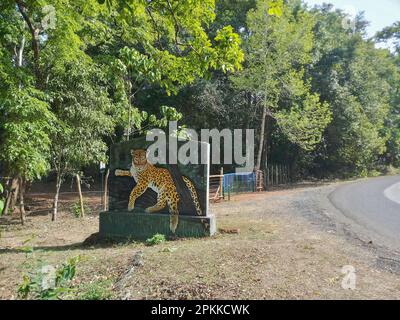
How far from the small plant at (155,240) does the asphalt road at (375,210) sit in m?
4.79

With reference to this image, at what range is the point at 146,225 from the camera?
8.93 meters

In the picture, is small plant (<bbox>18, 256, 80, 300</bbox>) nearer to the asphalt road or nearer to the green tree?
the asphalt road

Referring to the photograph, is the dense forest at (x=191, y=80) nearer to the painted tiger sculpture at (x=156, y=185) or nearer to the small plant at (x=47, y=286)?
the painted tiger sculpture at (x=156, y=185)

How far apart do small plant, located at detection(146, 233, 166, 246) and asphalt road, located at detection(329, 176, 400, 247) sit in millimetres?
4794

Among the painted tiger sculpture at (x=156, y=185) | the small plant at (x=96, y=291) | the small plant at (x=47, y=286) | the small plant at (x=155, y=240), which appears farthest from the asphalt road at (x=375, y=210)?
the small plant at (x=47, y=286)

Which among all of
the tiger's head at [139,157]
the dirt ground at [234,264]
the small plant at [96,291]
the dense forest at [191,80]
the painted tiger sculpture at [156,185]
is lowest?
the small plant at [96,291]

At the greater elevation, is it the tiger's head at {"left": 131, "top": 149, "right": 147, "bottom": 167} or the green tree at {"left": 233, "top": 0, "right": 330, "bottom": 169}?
the green tree at {"left": 233, "top": 0, "right": 330, "bottom": 169}

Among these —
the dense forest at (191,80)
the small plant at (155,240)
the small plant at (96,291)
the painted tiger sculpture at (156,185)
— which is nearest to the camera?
the small plant at (96,291)

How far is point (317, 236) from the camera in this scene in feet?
26.7

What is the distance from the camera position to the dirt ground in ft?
15.8

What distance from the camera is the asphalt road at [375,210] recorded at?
9.19 metres

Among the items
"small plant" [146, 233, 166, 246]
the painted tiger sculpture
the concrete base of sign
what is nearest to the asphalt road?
the concrete base of sign

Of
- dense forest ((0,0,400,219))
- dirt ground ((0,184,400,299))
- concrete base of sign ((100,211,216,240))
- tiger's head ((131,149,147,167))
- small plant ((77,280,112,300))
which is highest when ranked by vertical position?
dense forest ((0,0,400,219))
